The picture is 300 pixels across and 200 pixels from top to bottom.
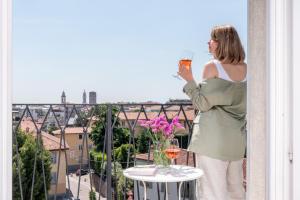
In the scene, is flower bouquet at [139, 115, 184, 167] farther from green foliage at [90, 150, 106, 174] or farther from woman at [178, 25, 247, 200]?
green foliage at [90, 150, 106, 174]

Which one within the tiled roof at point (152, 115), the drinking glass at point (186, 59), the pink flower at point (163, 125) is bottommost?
the pink flower at point (163, 125)

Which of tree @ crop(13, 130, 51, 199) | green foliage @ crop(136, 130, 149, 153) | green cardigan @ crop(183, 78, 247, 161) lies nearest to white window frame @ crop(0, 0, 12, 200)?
green cardigan @ crop(183, 78, 247, 161)

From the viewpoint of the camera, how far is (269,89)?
1331 millimetres

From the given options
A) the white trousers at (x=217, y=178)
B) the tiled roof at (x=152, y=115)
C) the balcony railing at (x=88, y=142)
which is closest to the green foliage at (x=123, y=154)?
the balcony railing at (x=88, y=142)

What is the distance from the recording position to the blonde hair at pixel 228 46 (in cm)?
265

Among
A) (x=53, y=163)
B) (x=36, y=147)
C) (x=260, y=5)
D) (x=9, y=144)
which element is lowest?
(x=53, y=163)

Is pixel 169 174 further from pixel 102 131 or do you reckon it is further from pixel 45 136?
pixel 45 136

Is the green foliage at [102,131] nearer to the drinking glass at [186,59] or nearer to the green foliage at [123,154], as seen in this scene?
the green foliage at [123,154]

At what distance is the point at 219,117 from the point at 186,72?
1.36 feet

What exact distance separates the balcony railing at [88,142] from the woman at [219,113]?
553 millimetres
